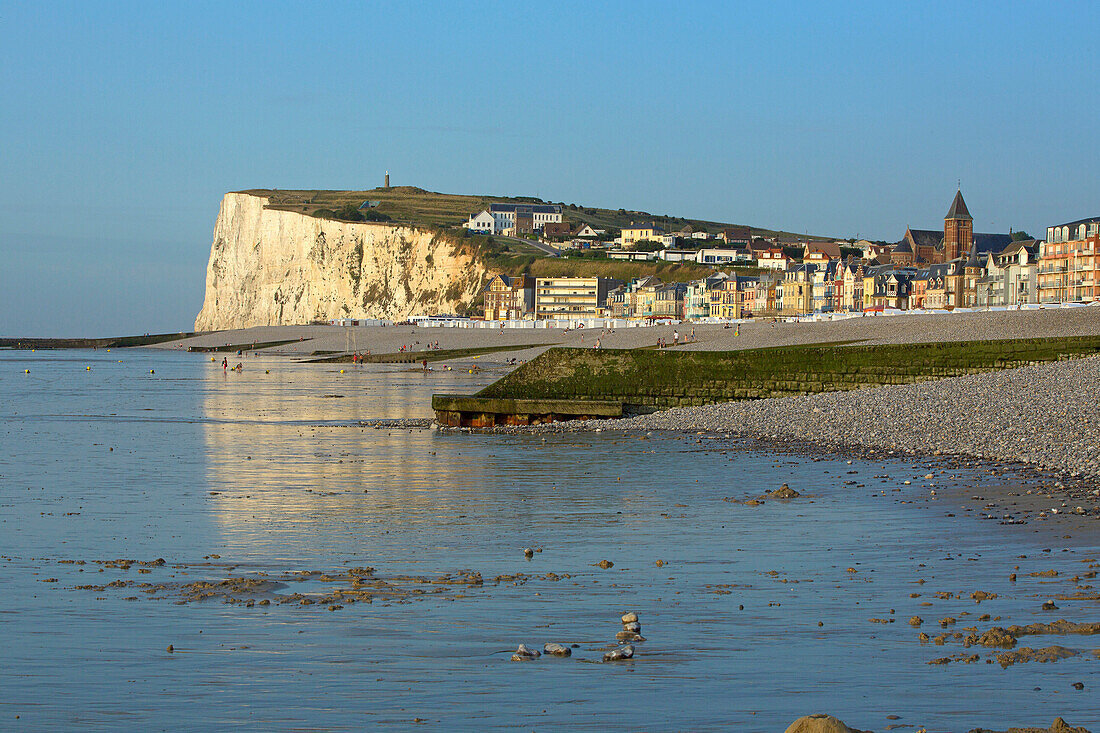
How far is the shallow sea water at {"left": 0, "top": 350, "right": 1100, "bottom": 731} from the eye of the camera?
8094 mm

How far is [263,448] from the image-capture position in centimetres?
2889

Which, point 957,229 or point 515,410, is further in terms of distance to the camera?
point 957,229

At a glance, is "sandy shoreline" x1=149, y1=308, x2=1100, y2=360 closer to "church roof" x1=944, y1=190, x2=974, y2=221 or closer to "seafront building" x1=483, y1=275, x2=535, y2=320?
"seafront building" x1=483, y1=275, x2=535, y2=320

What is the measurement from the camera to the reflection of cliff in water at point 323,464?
1792 cm

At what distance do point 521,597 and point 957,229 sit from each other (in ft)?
570

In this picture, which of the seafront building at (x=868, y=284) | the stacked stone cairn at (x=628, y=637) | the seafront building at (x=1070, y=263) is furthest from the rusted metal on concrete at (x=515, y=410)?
the seafront building at (x=868, y=284)

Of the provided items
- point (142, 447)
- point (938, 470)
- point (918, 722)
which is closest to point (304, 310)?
point (142, 447)

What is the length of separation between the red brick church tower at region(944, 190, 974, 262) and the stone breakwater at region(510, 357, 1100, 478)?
146m

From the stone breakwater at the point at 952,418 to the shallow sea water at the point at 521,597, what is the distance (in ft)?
7.04

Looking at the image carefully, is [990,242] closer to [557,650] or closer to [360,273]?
[360,273]

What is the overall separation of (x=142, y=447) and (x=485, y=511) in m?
14.5

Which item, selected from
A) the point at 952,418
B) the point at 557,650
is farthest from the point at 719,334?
the point at 557,650

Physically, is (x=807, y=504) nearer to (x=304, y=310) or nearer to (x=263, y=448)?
(x=263, y=448)

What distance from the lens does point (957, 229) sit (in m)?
173
